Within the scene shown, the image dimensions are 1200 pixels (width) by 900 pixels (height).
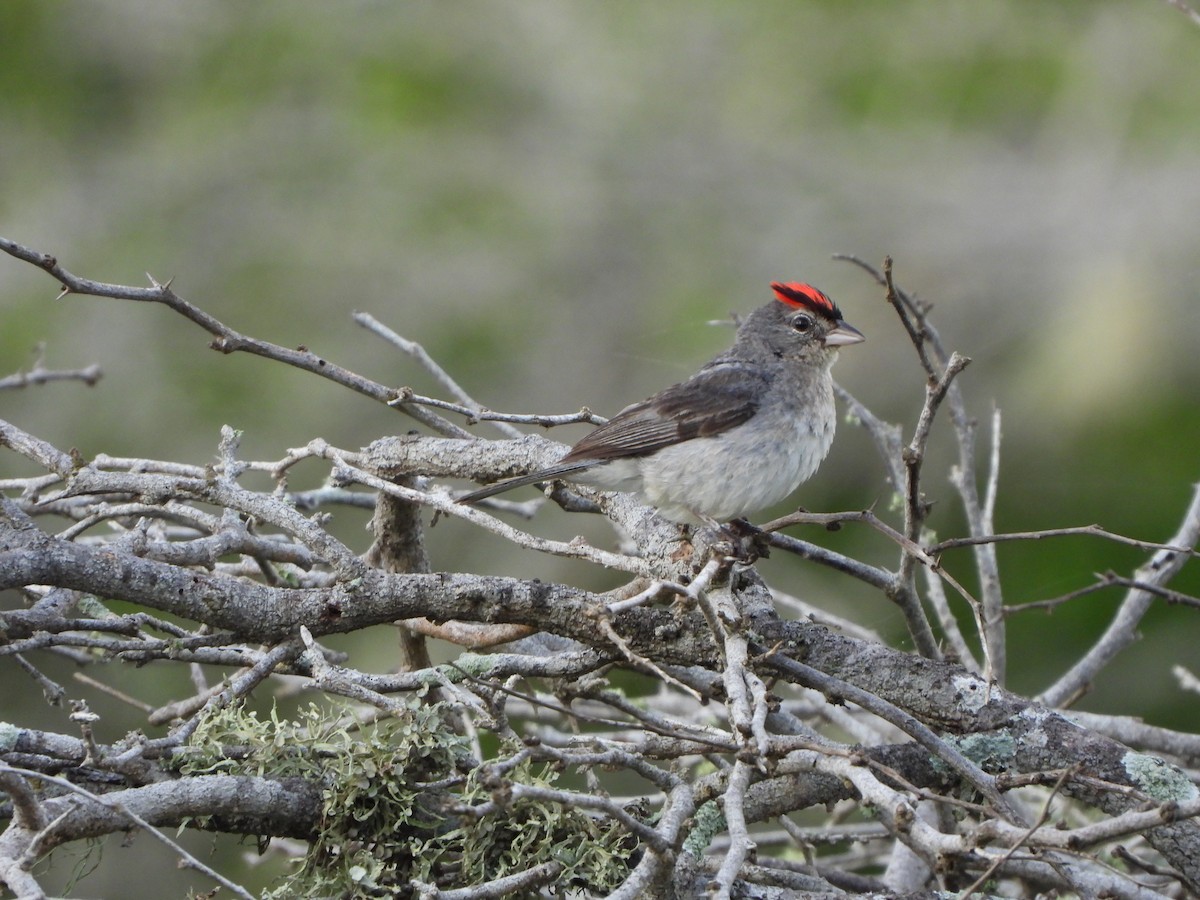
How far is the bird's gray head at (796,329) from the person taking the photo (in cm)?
512

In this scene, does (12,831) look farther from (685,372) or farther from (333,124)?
(333,124)

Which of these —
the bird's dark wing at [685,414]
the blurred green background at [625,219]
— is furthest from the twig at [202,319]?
the blurred green background at [625,219]

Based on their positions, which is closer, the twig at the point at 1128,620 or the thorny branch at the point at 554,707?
the thorny branch at the point at 554,707

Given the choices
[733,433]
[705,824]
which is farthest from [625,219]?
[705,824]

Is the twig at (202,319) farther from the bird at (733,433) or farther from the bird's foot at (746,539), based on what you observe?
the bird's foot at (746,539)

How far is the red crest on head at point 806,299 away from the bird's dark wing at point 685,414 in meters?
0.42

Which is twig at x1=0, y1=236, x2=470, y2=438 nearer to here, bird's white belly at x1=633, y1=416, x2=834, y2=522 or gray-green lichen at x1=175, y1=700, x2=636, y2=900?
bird's white belly at x1=633, y1=416, x2=834, y2=522

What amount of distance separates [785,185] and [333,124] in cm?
363

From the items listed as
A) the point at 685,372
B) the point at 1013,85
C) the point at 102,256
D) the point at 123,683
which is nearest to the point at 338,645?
the point at 123,683

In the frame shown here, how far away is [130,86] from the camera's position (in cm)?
1110

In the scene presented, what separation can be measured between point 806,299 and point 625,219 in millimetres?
5035

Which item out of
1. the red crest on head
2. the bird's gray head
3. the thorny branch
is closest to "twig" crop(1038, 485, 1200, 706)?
the thorny branch

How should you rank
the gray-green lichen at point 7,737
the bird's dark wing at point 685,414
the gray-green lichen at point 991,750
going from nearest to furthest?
the gray-green lichen at point 7,737 → the gray-green lichen at point 991,750 → the bird's dark wing at point 685,414

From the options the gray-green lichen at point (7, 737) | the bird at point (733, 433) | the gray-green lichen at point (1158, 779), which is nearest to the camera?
the gray-green lichen at point (7, 737)
